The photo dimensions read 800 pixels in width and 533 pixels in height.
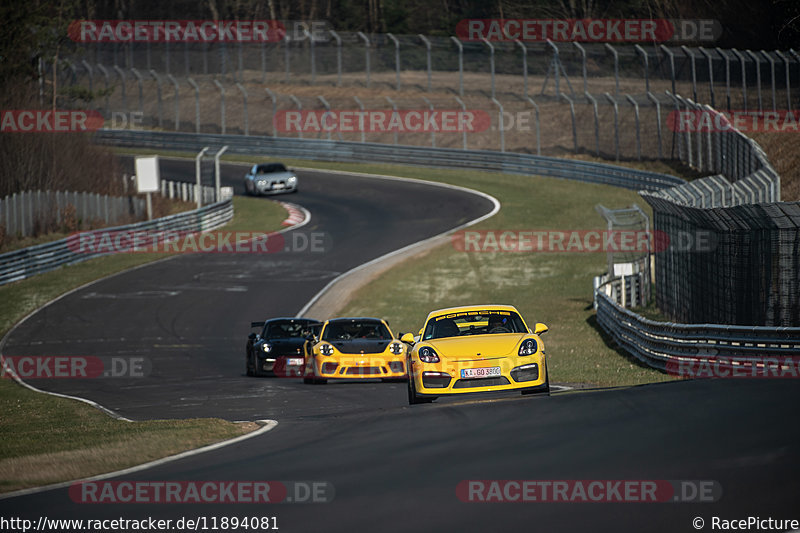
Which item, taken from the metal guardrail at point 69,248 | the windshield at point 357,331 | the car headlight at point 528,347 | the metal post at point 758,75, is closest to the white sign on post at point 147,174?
the metal guardrail at point 69,248

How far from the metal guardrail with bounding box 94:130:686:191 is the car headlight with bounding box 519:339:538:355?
27.6m

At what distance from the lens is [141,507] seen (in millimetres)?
7762

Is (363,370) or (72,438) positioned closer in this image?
(72,438)

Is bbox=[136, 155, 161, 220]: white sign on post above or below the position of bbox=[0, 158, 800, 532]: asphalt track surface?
above

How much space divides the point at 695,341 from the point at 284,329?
8173mm

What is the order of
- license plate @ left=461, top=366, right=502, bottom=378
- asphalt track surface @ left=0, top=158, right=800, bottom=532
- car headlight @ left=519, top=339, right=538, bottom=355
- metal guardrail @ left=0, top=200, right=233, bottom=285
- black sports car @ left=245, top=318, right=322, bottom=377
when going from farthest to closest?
1. metal guardrail @ left=0, top=200, right=233, bottom=285
2. black sports car @ left=245, top=318, right=322, bottom=377
3. car headlight @ left=519, top=339, right=538, bottom=355
4. license plate @ left=461, top=366, right=502, bottom=378
5. asphalt track surface @ left=0, top=158, right=800, bottom=532

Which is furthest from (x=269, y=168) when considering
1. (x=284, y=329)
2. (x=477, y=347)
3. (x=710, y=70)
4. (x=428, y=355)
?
(x=477, y=347)

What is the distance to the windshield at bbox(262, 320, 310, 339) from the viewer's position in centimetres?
2019

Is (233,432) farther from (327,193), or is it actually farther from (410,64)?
(410,64)

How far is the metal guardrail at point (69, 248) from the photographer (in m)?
32.1

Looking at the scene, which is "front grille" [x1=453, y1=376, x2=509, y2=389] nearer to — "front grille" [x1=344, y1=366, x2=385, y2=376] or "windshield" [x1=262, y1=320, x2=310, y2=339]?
"front grille" [x1=344, y1=366, x2=385, y2=376]

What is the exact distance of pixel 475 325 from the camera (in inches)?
554

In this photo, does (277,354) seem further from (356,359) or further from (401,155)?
(401,155)

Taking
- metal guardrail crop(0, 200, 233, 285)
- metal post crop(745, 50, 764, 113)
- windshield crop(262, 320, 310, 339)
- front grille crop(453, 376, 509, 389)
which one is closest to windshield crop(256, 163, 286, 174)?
metal guardrail crop(0, 200, 233, 285)
